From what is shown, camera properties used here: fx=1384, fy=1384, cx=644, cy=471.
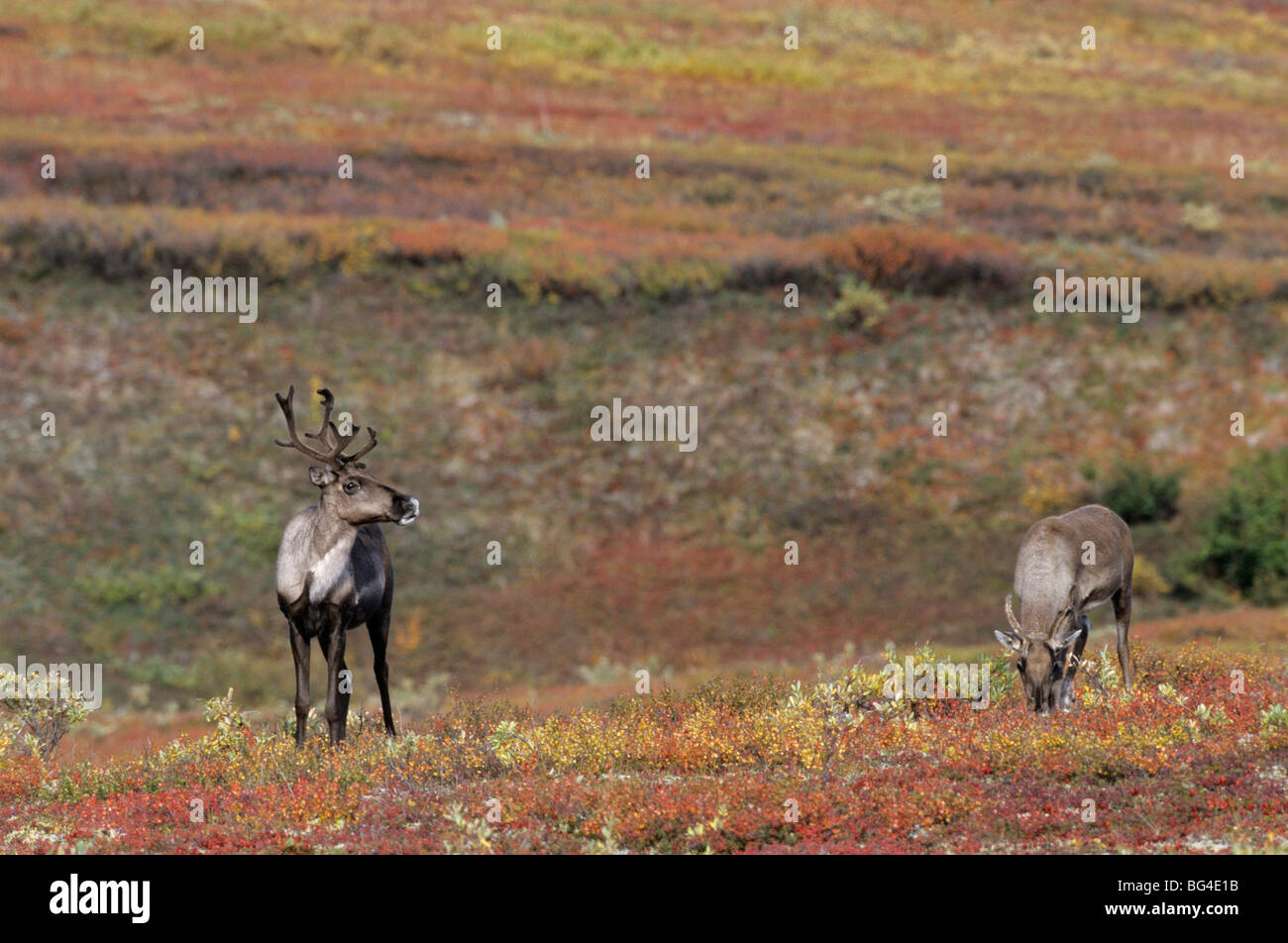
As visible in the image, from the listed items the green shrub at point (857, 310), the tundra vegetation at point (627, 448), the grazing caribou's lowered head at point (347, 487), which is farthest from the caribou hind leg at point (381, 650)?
the green shrub at point (857, 310)

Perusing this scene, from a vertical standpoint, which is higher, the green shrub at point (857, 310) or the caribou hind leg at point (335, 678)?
the green shrub at point (857, 310)

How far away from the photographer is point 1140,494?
33.2 meters

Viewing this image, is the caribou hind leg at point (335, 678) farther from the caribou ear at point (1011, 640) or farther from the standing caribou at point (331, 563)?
the caribou ear at point (1011, 640)

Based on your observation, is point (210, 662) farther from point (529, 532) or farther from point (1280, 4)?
point (1280, 4)

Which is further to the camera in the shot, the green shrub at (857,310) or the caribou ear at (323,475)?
the green shrub at (857,310)

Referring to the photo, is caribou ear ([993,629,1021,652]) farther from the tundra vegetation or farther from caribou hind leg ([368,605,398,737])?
caribou hind leg ([368,605,398,737])

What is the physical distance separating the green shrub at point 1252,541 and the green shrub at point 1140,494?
4.12 feet

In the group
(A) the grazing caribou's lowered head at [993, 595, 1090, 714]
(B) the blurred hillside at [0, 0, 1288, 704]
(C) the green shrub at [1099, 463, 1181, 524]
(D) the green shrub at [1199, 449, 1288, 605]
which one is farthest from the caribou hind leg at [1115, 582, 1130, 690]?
(C) the green shrub at [1099, 463, 1181, 524]

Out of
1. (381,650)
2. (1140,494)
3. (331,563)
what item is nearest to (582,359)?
(1140,494)

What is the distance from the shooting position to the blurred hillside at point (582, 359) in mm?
30516

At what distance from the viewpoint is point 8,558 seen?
99.4 ft

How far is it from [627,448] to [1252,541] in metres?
15.0

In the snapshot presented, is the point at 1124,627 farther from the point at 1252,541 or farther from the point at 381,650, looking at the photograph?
Answer: the point at 1252,541
